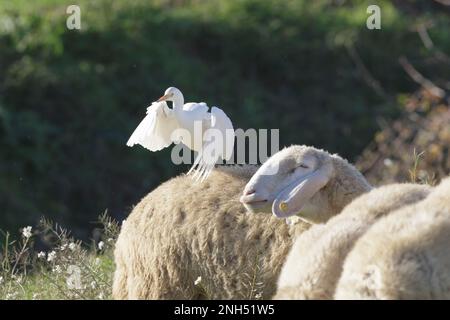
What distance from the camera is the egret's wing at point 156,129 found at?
766 cm

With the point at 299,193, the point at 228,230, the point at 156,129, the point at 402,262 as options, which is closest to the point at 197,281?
the point at 228,230

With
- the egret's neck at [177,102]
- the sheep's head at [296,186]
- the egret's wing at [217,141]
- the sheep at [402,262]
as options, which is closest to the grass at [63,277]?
the egret's wing at [217,141]

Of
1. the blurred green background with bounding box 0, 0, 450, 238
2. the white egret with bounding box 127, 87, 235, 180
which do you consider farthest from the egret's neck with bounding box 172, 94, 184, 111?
the blurred green background with bounding box 0, 0, 450, 238

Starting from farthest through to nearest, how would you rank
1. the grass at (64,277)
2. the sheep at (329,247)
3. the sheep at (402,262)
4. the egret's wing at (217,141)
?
the egret's wing at (217,141) < the grass at (64,277) < the sheep at (329,247) < the sheep at (402,262)

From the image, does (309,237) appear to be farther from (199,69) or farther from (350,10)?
(350,10)

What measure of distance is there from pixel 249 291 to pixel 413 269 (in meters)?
1.53

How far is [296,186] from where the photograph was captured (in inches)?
215

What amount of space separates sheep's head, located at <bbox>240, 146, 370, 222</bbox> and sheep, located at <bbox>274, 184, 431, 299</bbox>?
406 mm

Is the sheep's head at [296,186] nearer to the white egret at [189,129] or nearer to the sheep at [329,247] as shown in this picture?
the sheep at [329,247]

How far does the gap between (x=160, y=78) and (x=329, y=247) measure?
48.7 ft

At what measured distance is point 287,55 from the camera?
2047 centimetres

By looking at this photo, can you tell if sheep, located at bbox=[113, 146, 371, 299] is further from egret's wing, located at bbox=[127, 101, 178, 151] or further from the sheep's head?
egret's wing, located at bbox=[127, 101, 178, 151]

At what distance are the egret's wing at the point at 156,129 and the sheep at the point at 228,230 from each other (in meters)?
1.43
